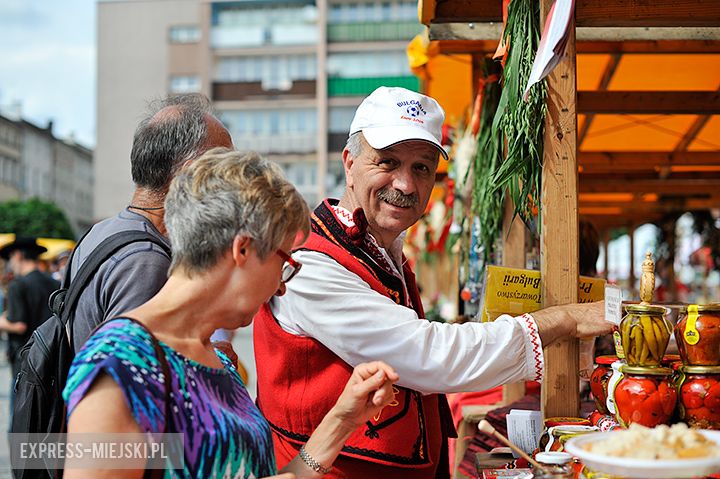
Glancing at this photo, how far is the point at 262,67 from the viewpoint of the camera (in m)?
48.2

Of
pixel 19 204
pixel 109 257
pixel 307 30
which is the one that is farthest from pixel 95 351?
pixel 19 204

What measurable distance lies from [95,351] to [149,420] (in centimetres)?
17

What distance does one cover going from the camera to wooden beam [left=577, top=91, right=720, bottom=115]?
4773 mm

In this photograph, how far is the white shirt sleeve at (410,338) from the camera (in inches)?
98.5

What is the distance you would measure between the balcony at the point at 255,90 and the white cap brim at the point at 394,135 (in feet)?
147

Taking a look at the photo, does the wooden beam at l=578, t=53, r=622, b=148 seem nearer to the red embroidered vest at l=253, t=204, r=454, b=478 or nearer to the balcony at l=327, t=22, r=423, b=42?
the red embroidered vest at l=253, t=204, r=454, b=478

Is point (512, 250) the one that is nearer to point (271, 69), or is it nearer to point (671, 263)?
point (671, 263)

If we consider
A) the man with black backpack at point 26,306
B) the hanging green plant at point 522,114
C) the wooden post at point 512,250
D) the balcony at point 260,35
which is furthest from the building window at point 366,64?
the hanging green plant at point 522,114

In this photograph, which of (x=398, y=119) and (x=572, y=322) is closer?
(x=572, y=322)

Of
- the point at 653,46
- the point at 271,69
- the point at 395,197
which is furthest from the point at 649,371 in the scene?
the point at 271,69

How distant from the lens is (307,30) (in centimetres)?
4784

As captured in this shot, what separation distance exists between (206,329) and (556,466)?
89 cm

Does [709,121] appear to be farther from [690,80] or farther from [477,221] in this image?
[477,221]

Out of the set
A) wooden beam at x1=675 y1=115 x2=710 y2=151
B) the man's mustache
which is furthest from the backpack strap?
wooden beam at x1=675 y1=115 x2=710 y2=151
